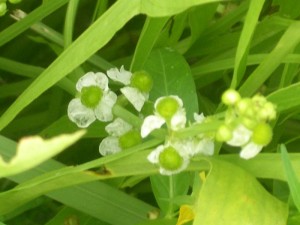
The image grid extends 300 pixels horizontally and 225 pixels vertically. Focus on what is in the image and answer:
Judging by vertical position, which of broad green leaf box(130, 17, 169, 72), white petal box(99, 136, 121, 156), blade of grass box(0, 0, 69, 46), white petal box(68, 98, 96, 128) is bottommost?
white petal box(99, 136, 121, 156)

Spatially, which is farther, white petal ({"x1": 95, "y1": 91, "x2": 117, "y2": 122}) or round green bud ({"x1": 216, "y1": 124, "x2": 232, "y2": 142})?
white petal ({"x1": 95, "y1": 91, "x2": 117, "y2": 122})

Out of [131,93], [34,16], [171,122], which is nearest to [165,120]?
[171,122]

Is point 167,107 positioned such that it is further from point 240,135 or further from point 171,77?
point 171,77

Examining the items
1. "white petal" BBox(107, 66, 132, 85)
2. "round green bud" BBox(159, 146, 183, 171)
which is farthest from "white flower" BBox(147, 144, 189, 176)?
"white petal" BBox(107, 66, 132, 85)

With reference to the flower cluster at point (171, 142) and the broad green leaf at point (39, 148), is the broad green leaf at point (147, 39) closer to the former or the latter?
the flower cluster at point (171, 142)

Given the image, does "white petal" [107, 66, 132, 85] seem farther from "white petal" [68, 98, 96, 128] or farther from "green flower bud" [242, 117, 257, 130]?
"green flower bud" [242, 117, 257, 130]

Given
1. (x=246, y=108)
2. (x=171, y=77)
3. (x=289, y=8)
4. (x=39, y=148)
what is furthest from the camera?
(x=289, y=8)

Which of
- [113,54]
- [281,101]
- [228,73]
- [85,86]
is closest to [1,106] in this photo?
[113,54]
